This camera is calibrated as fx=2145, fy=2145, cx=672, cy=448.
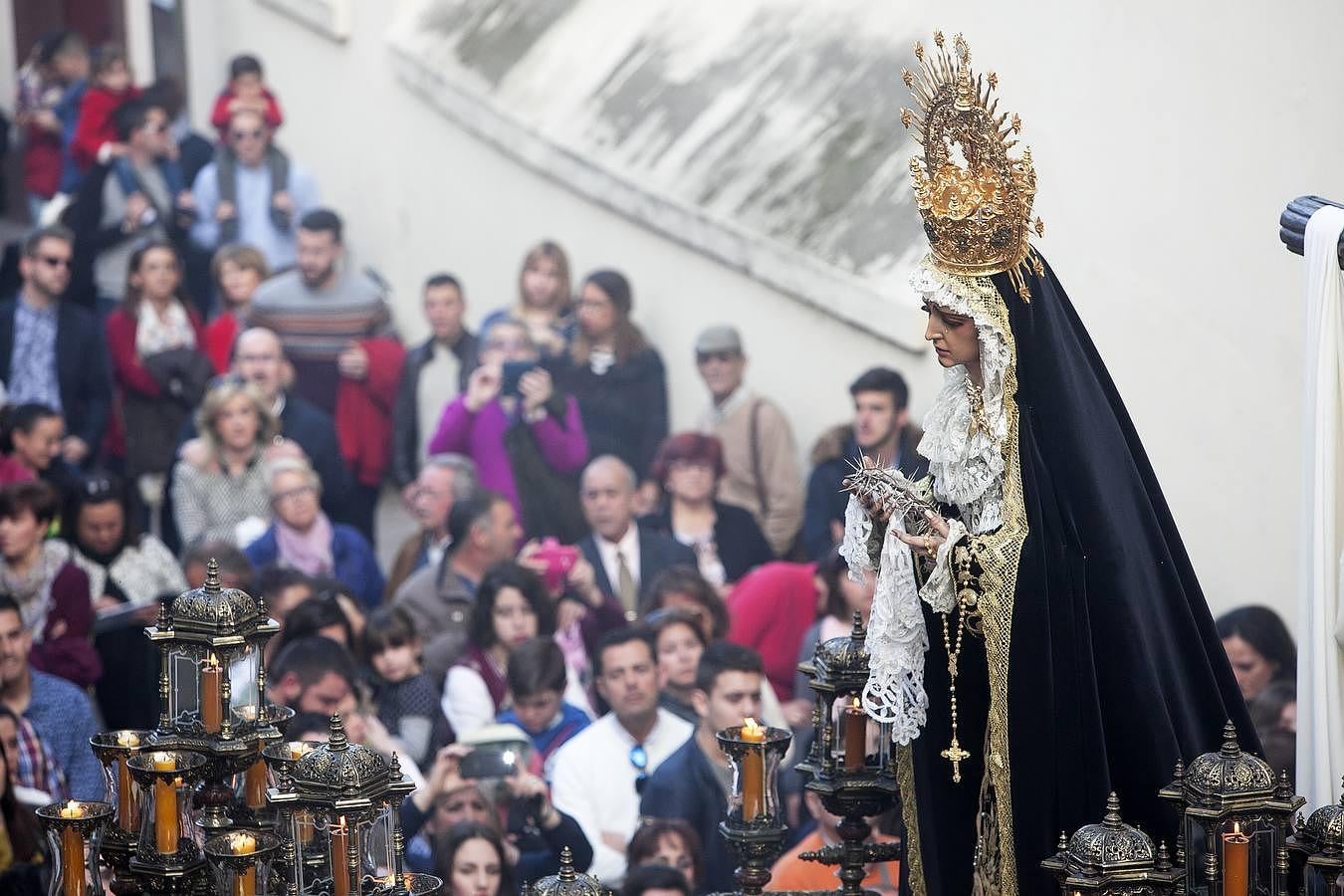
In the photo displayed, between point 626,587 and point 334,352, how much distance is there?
7.79ft

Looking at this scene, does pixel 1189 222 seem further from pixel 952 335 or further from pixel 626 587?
pixel 952 335

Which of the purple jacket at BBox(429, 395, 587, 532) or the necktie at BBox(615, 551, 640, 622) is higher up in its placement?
the purple jacket at BBox(429, 395, 587, 532)

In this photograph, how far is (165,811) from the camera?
475cm

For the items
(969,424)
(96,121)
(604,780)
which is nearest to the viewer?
(969,424)

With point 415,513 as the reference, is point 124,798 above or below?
below

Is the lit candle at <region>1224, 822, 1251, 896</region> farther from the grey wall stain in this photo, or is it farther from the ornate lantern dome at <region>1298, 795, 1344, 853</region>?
the grey wall stain

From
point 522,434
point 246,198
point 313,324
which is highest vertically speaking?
point 246,198

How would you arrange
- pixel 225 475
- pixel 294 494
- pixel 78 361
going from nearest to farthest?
pixel 294 494 → pixel 225 475 → pixel 78 361

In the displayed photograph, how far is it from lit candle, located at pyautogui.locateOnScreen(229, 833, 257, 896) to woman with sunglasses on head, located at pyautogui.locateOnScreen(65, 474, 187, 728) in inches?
179

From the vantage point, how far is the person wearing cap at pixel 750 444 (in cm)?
1004

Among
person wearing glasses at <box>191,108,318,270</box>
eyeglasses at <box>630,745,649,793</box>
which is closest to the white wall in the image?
eyeglasses at <box>630,745,649,793</box>

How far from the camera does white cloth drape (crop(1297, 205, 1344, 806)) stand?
5008mm

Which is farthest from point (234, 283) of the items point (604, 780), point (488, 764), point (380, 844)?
point (380, 844)

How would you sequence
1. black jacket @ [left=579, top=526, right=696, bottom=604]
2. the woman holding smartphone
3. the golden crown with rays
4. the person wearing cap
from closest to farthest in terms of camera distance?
1. the golden crown with rays
2. black jacket @ [left=579, top=526, right=696, bottom=604]
3. the person wearing cap
4. the woman holding smartphone
